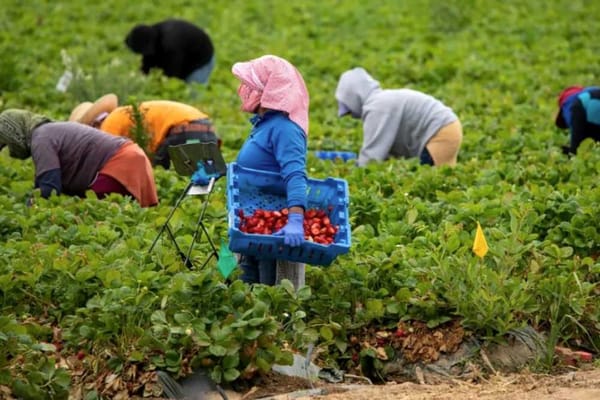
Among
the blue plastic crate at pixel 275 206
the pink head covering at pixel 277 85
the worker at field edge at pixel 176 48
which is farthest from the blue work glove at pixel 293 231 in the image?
the worker at field edge at pixel 176 48

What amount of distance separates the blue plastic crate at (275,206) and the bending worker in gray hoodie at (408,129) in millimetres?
3347

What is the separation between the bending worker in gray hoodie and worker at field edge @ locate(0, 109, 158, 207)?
2.11 m

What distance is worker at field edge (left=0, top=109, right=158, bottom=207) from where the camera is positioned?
25.5ft

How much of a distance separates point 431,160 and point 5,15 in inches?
330

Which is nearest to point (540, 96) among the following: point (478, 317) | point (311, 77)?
point (311, 77)

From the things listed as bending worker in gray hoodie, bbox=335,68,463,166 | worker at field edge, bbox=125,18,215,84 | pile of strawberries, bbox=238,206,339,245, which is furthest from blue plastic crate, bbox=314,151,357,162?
pile of strawberries, bbox=238,206,339,245

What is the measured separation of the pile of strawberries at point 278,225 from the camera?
5.48m

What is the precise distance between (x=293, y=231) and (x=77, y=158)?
9.88ft

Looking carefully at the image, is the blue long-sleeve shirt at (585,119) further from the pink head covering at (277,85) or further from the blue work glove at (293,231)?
the blue work glove at (293,231)

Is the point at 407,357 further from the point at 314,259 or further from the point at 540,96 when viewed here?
the point at 540,96

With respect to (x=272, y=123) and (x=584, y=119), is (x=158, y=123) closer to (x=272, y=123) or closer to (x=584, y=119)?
(x=584, y=119)

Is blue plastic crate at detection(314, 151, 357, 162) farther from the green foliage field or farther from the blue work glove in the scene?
the blue work glove

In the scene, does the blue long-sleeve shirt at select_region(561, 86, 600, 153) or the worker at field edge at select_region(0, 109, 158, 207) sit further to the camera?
the blue long-sleeve shirt at select_region(561, 86, 600, 153)

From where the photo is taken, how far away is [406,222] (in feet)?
22.2
